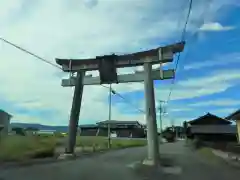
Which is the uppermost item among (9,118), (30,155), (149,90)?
(9,118)

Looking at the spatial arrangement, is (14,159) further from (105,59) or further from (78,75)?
(105,59)

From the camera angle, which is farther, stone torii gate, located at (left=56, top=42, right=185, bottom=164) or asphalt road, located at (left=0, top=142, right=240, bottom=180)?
stone torii gate, located at (left=56, top=42, right=185, bottom=164)

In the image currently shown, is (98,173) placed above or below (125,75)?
below

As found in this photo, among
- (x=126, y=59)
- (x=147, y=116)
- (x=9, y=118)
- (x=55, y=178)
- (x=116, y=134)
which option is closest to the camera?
(x=55, y=178)

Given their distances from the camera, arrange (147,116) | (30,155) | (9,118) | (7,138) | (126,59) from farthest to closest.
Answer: (9,118)
(7,138)
(30,155)
(126,59)
(147,116)

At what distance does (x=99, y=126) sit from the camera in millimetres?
98750

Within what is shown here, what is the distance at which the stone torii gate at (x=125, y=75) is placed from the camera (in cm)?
1817

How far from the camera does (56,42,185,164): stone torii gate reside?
59.6ft

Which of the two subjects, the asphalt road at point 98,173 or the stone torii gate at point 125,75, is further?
the stone torii gate at point 125,75

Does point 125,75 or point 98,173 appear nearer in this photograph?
point 98,173

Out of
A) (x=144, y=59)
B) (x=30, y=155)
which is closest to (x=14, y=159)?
(x=30, y=155)

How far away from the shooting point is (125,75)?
20266 millimetres

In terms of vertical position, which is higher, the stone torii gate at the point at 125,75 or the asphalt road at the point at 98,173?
the stone torii gate at the point at 125,75

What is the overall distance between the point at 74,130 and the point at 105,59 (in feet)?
17.7
